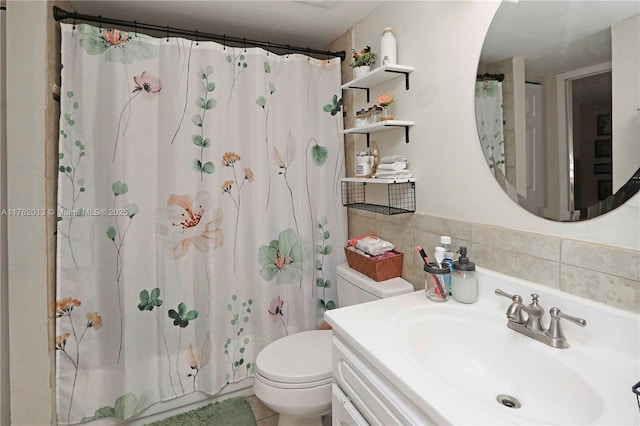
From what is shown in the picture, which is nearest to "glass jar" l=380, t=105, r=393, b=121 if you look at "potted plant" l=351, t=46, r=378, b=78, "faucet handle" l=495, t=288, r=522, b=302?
"potted plant" l=351, t=46, r=378, b=78

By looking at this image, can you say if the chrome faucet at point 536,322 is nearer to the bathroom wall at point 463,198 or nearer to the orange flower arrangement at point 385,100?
the bathroom wall at point 463,198

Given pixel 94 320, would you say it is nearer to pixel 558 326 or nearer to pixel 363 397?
pixel 363 397

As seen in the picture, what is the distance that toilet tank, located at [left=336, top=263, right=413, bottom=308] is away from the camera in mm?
1563

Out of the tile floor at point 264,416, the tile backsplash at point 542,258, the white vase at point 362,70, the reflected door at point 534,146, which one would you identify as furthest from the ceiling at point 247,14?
the tile floor at point 264,416

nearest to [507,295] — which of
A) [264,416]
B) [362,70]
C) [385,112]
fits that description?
[385,112]

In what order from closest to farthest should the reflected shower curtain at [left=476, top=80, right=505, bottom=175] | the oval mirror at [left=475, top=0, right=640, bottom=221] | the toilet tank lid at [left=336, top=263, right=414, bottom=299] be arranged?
the oval mirror at [left=475, top=0, right=640, bottom=221], the reflected shower curtain at [left=476, top=80, right=505, bottom=175], the toilet tank lid at [left=336, top=263, right=414, bottom=299]

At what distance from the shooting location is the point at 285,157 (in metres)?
2.05

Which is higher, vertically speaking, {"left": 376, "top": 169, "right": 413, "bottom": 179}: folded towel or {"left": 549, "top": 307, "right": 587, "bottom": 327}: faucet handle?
{"left": 376, "top": 169, "right": 413, "bottom": 179}: folded towel

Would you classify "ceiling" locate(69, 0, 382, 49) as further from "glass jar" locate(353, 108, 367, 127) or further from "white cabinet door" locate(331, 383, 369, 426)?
"white cabinet door" locate(331, 383, 369, 426)

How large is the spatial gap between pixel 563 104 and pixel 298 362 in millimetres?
1384

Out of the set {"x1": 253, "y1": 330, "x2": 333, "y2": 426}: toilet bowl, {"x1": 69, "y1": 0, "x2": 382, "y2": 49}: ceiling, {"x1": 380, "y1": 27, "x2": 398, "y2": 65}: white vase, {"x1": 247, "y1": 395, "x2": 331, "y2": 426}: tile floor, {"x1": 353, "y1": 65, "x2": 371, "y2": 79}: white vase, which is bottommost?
{"x1": 247, "y1": 395, "x2": 331, "y2": 426}: tile floor

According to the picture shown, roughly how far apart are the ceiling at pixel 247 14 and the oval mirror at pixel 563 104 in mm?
915

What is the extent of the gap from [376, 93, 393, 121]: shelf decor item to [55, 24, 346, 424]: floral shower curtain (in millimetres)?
491

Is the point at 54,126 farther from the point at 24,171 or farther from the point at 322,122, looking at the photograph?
the point at 322,122
